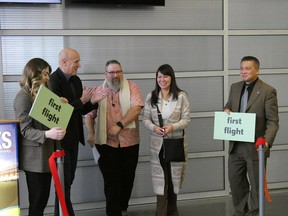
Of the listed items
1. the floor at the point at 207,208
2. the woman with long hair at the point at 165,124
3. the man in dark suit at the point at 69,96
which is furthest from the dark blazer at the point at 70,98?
the floor at the point at 207,208

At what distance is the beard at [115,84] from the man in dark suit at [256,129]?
3.42 ft

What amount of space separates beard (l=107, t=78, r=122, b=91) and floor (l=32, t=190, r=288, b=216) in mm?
1378

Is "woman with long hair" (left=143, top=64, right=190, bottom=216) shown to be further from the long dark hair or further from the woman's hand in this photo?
the woman's hand

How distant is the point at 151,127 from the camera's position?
374cm

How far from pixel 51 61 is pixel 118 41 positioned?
751 mm

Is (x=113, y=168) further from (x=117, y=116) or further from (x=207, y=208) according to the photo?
(x=207, y=208)

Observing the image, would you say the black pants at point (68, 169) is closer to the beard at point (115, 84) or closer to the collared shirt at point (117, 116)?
the collared shirt at point (117, 116)

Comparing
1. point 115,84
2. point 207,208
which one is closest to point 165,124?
point 115,84

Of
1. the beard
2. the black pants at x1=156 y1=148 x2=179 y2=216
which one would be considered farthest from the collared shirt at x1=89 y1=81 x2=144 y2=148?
the black pants at x1=156 y1=148 x2=179 y2=216

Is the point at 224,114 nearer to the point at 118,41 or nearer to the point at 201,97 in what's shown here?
the point at 201,97

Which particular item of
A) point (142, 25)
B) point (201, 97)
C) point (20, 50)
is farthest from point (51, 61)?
point (201, 97)

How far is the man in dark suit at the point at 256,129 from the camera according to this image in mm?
3699

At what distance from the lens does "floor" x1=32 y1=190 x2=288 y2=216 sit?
14.4 ft

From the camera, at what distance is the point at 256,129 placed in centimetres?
375
